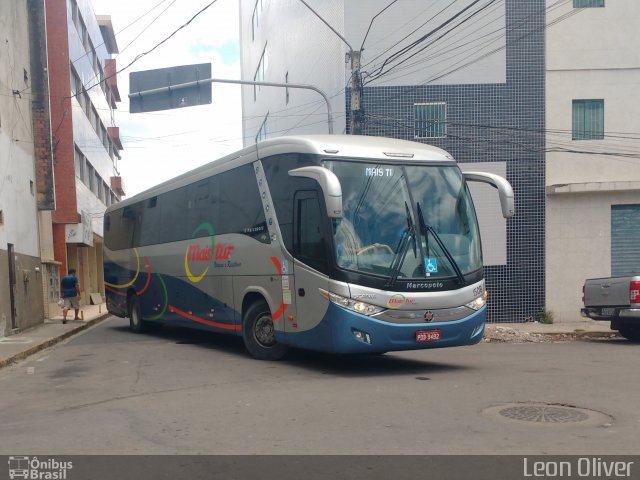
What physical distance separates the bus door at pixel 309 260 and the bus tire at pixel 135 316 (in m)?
8.74

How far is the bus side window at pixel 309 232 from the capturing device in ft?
31.9

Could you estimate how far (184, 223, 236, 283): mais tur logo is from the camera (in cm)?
1280

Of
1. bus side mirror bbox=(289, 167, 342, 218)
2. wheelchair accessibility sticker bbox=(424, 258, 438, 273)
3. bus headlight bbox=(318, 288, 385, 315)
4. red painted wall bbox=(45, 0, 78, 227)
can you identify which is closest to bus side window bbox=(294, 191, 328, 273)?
bus headlight bbox=(318, 288, 385, 315)

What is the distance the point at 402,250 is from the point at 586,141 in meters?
11.9

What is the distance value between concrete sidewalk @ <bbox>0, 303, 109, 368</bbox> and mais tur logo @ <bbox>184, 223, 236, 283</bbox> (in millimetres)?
3621

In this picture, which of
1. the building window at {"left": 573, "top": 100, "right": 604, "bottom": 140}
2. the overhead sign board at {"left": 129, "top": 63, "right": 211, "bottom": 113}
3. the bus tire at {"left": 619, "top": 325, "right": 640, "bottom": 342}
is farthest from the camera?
the building window at {"left": 573, "top": 100, "right": 604, "bottom": 140}

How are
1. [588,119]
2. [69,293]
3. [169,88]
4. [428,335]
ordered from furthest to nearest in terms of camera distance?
[69,293]
[588,119]
[169,88]
[428,335]

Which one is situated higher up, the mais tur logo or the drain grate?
the mais tur logo

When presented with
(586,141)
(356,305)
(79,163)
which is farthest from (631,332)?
(79,163)

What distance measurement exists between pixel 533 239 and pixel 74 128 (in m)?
19.2

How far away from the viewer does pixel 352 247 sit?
954 cm

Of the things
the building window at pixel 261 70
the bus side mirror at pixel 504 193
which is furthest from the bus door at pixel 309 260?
the building window at pixel 261 70

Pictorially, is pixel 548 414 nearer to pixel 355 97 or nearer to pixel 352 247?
pixel 352 247

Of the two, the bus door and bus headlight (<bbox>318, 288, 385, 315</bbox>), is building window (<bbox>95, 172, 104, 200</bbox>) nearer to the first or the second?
the bus door
